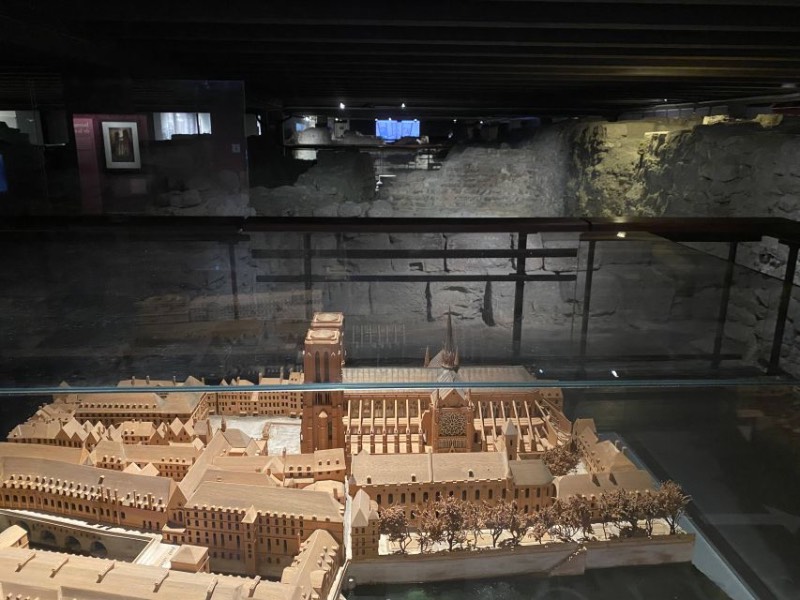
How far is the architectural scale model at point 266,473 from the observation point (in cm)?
131

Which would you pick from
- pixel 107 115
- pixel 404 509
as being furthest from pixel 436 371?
pixel 107 115

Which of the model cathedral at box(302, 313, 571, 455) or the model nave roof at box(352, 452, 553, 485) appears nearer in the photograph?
the model cathedral at box(302, 313, 571, 455)

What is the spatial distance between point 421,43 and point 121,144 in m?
1.20

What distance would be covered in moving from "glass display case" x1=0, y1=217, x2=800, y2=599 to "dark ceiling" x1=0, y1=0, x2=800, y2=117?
578 millimetres

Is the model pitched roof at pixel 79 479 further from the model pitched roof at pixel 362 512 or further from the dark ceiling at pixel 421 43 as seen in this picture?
the dark ceiling at pixel 421 43

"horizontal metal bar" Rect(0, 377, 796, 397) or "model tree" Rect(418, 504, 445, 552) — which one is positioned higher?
"horizontal metal bar" Rect(0, 377, 796, 397)

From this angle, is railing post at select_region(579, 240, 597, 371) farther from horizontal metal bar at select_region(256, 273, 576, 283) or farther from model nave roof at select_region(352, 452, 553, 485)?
model nave roof at select_region(352, 452, 553, 485)

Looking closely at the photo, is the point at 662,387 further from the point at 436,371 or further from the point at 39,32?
the point at 39,32

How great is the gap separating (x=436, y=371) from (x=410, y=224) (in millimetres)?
791

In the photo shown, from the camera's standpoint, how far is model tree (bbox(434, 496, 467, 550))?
4.95 ft

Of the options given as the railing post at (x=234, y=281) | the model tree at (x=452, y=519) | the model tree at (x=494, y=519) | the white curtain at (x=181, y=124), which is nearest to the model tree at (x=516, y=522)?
the model tree at (x=494, y=519)

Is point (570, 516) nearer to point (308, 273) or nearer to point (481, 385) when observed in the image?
point (481, 385)

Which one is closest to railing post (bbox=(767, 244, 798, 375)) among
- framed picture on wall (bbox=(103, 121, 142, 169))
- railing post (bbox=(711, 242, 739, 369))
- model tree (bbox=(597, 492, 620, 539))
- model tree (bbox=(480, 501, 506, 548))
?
railing post (bbox=(711, 242, 739, 369))

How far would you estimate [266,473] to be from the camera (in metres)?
1.67
